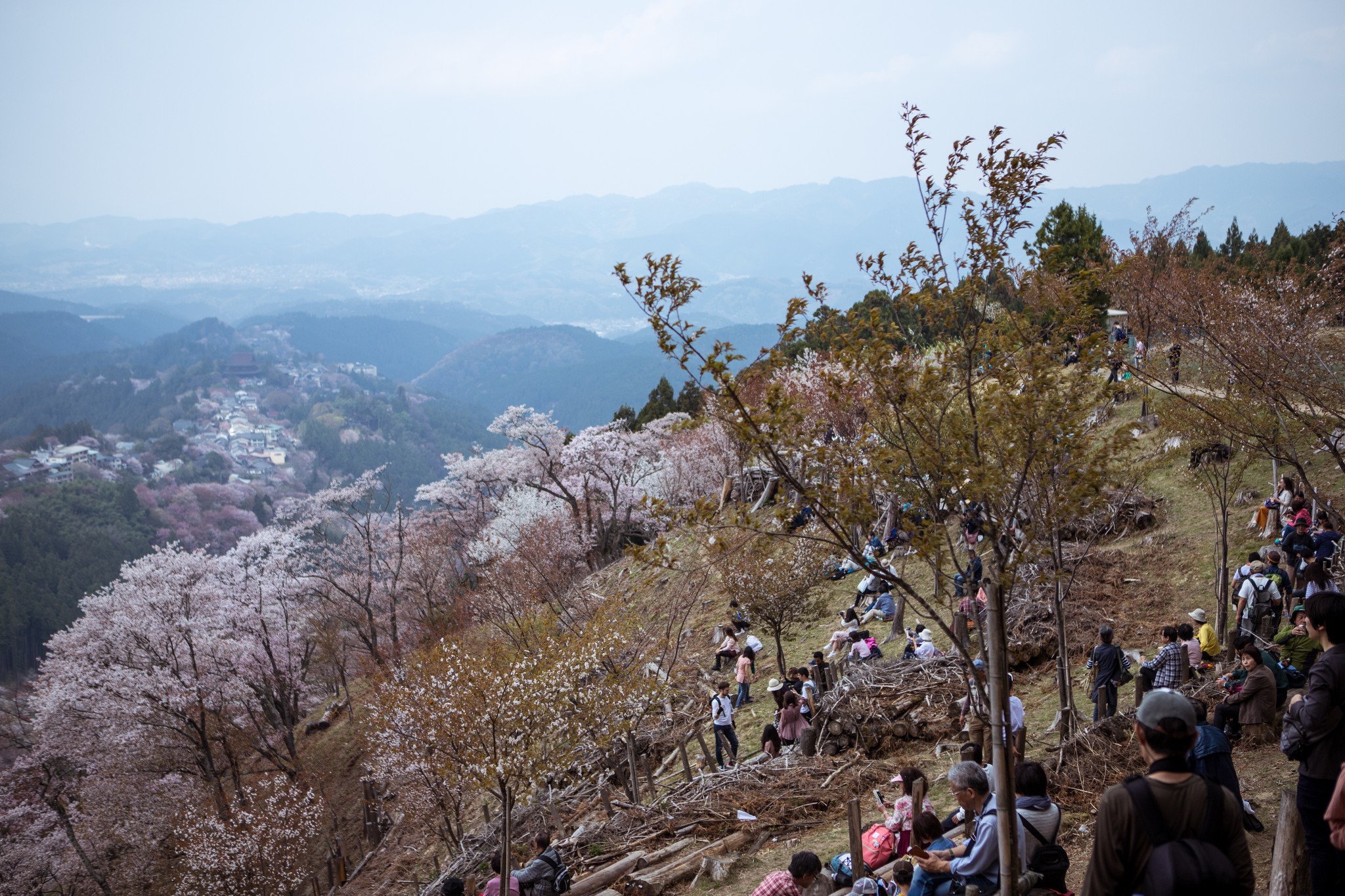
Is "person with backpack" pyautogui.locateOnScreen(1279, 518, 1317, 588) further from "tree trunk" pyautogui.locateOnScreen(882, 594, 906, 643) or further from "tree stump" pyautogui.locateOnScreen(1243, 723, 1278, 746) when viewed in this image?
"tree trunk" pyautogui.locateOnScreen(882, 594, 906, 643)

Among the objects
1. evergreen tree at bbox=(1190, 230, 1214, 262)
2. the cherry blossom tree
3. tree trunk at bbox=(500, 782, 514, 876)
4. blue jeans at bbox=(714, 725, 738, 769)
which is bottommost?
the cherry blossom tree

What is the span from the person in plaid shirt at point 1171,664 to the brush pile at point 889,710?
8.66 ft

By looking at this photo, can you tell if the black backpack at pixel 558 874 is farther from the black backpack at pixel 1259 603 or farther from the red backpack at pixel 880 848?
the black backpack at pixel 1259 603

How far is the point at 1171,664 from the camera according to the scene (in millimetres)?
9078

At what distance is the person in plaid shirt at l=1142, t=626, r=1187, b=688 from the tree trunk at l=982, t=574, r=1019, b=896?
219 inches

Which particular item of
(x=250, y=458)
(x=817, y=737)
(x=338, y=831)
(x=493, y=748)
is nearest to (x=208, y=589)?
(x=338, y=831)

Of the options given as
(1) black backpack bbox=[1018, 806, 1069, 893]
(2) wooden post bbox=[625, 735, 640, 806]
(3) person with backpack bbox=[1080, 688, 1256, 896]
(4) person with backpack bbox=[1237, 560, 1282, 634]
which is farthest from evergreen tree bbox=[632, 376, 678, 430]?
(3) person with backpack bbox=[1080, 688, 1256, 896]

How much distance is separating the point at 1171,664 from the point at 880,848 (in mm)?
4401

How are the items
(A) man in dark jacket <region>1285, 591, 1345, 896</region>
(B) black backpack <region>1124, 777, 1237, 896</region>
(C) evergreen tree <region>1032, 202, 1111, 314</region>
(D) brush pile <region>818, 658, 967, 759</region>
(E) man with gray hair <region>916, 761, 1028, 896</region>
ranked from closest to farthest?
(B) black backpack <region>1124, 777, 1237, 896</region>
(A) man in dark jacket <region>1285, 591, 1345, 896</region>
(E) man with gray hair <region>916, 761, 1028, 896</region>
(D) brush pile <region>818, 658, 967, 759</region>
(C) evergreen tree <region>1032, 202, 1111, 314</region>

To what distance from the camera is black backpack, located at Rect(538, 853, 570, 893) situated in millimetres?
8398

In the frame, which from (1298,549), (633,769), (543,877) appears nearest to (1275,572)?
(1298,549)

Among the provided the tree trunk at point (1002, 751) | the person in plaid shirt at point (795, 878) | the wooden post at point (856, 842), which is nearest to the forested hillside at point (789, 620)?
the tree trunk at point (1002, 751)

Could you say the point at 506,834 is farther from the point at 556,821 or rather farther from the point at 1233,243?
the point at 1233,243

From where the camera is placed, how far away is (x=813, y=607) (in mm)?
16797
